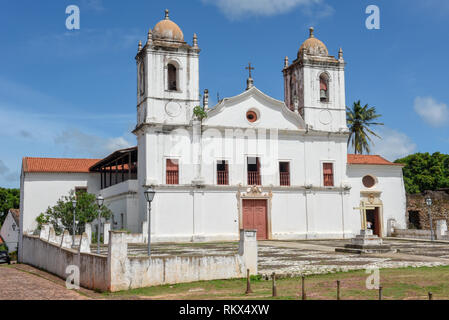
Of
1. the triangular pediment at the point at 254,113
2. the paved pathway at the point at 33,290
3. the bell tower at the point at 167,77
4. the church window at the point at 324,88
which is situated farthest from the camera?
the church window at the point at 324,88

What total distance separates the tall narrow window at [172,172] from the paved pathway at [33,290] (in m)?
12.0

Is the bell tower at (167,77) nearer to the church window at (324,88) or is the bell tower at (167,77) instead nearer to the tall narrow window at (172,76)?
the tall narrow window at (172,76)

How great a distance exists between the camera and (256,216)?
1202 inches

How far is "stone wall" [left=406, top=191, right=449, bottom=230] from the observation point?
34594 millimetres

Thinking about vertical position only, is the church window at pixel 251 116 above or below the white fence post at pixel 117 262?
above

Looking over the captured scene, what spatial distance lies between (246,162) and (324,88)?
7.55m

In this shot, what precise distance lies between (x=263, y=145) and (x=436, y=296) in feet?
69.7

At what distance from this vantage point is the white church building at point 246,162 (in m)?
29.3

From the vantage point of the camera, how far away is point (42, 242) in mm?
22297

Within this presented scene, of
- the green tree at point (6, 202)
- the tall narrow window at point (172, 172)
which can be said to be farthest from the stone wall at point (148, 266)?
the green tree at point (6, 202)

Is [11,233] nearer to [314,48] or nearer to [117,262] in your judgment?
[314,48]

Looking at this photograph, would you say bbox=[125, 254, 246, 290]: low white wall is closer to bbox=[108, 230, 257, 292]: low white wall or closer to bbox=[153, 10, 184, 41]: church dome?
bbox=[108, 230, 257, 292]: low white wall

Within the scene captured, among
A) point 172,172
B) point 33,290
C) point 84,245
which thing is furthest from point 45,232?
point 33,290
